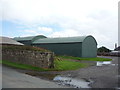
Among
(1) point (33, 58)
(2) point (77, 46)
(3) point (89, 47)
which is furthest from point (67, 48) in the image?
(1) point (33, 58)

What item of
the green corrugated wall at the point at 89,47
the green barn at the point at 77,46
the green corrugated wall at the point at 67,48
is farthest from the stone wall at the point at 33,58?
the green corrugated wall at the point at 89,47

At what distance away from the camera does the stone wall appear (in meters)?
20.8

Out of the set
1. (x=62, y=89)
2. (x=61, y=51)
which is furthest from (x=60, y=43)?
(x=62, y=89)

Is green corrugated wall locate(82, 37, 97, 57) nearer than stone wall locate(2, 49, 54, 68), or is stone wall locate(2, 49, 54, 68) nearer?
stone wall locate(2, 49, 54, 68)

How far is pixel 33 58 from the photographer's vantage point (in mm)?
21188

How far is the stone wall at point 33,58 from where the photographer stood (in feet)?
68.3

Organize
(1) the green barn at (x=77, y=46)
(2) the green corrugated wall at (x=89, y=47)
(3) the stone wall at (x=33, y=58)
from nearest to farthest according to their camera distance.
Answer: (3) the stone wall at (x=33, y=58), (1) the green barn at (x=77, y=46), (2) the green corrugated wall at (x=89, y=47)

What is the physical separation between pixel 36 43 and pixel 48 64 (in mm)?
29617

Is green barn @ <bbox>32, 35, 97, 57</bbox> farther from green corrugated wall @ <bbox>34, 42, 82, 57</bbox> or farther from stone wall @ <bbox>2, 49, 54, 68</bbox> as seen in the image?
stone wall @ <bbox>2, 49, 54, 68</bbox>

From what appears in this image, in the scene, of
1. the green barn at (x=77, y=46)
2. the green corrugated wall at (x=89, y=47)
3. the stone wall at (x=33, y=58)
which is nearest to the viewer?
the stone wall at (x=33, y=58)

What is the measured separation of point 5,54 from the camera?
23500mm

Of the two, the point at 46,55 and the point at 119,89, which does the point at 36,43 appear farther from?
the point at 119,89

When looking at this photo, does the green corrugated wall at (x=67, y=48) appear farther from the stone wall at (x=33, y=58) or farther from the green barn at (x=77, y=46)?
the stone wall at (x=33, y=58)

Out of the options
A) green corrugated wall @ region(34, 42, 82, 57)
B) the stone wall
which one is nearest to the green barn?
green corrugated wall @ region(34, 42, 82, 57)
